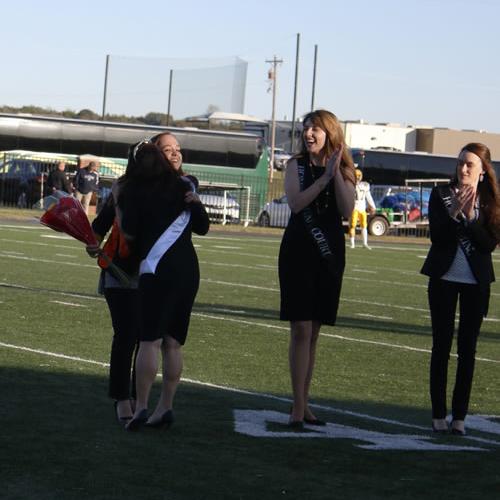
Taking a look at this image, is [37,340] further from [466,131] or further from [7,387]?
[466,131]

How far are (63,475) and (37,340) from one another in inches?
224

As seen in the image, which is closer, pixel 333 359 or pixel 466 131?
pixel 333 359

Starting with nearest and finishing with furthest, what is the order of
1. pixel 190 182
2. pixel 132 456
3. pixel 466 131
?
pixel 132 456 → pixel 190 182 → pixel 466 131

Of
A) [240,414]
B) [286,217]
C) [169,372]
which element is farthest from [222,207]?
[169,372]

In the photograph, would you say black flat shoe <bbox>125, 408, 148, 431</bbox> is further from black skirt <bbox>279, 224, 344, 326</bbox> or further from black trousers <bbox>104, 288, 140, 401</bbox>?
black skirt <bbox>279, 224, 344, 326</bbox>

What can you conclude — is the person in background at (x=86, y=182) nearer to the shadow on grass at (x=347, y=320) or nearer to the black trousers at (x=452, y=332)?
the shadow on grass at (x=347, y=320)

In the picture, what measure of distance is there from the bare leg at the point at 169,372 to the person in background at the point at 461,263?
1.62 meters

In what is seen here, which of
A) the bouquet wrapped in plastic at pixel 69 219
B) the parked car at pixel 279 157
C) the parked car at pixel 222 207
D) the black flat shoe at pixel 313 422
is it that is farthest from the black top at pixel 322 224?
the parked car at pixel 279 157

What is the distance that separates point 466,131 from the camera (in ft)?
354

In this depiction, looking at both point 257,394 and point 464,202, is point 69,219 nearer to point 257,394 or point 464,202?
point 257,394

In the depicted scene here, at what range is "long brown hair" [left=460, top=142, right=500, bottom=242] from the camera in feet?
28.1

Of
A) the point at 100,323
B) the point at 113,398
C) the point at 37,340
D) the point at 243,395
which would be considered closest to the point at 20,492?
the point at 113,398

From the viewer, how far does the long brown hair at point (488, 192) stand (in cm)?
857

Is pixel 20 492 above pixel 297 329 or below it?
below
